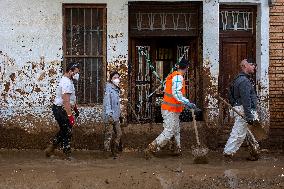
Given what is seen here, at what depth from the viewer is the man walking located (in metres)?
10.6

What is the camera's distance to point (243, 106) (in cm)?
1068

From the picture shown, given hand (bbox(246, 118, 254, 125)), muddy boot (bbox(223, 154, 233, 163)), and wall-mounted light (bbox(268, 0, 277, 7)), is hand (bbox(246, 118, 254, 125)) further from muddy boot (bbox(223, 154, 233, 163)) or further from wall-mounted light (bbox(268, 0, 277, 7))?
wall-mounted light (bbox(268, 0, 277, 7))

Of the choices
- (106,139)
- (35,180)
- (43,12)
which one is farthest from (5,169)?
(43,12)

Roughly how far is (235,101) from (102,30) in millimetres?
3402

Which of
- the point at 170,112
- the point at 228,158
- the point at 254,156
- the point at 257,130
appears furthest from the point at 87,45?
the point at 254,156

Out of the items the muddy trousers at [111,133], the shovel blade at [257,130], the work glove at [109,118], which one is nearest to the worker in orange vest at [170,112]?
the muddy trousers at [111,133]

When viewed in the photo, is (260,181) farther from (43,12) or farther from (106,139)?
(43,12)

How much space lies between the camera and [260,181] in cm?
895

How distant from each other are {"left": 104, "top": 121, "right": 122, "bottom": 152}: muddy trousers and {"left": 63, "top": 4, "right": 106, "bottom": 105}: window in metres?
1.20

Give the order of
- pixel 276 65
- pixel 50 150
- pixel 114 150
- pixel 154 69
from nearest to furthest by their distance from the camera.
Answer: pixel 50 150 → pixel 114 150 → pixel 276 65 → pixel 154 69

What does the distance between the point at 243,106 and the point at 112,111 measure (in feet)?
8.21

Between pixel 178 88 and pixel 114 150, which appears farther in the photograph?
pixel 114 150

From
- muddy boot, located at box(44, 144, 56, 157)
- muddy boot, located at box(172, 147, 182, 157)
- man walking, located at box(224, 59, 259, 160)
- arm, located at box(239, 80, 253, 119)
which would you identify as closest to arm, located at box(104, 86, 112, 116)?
muddy boot, located at box(44, 144, 56, 157)

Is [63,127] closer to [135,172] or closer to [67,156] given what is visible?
[67,156]
